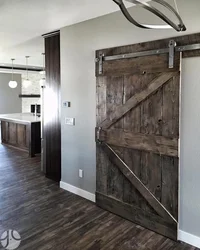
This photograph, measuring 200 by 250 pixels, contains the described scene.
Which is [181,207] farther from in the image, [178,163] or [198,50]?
[198,50]

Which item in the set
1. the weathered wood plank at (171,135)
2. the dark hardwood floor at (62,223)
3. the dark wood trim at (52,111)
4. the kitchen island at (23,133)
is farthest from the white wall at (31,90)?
the weathered wood plank at (171,135)

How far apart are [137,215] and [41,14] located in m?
2.80

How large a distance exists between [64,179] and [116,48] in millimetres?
2244

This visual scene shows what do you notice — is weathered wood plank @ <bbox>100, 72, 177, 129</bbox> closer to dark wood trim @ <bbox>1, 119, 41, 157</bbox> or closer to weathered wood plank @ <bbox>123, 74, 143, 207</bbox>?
weathered wood plank @ <bbox>123, 74, 143, 207</bbox>

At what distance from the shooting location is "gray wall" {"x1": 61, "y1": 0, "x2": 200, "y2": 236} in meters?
2.63

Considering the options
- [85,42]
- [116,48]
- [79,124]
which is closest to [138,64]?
[116,48]

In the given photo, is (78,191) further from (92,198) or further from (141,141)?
(141,141)

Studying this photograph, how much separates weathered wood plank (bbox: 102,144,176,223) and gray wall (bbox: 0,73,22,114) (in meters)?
8.92

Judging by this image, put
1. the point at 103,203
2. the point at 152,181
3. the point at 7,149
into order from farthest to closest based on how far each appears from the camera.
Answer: the point at 7,149, the point at 103,203, the point at 152,181

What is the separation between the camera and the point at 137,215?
9.72ft

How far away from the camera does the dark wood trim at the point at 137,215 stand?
270cm

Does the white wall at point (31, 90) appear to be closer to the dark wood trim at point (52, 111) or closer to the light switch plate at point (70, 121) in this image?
the dark wood trim at point (52, 111)

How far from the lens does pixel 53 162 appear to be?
4.37m

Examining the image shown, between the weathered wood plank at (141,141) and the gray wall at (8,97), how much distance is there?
29.1 feet
